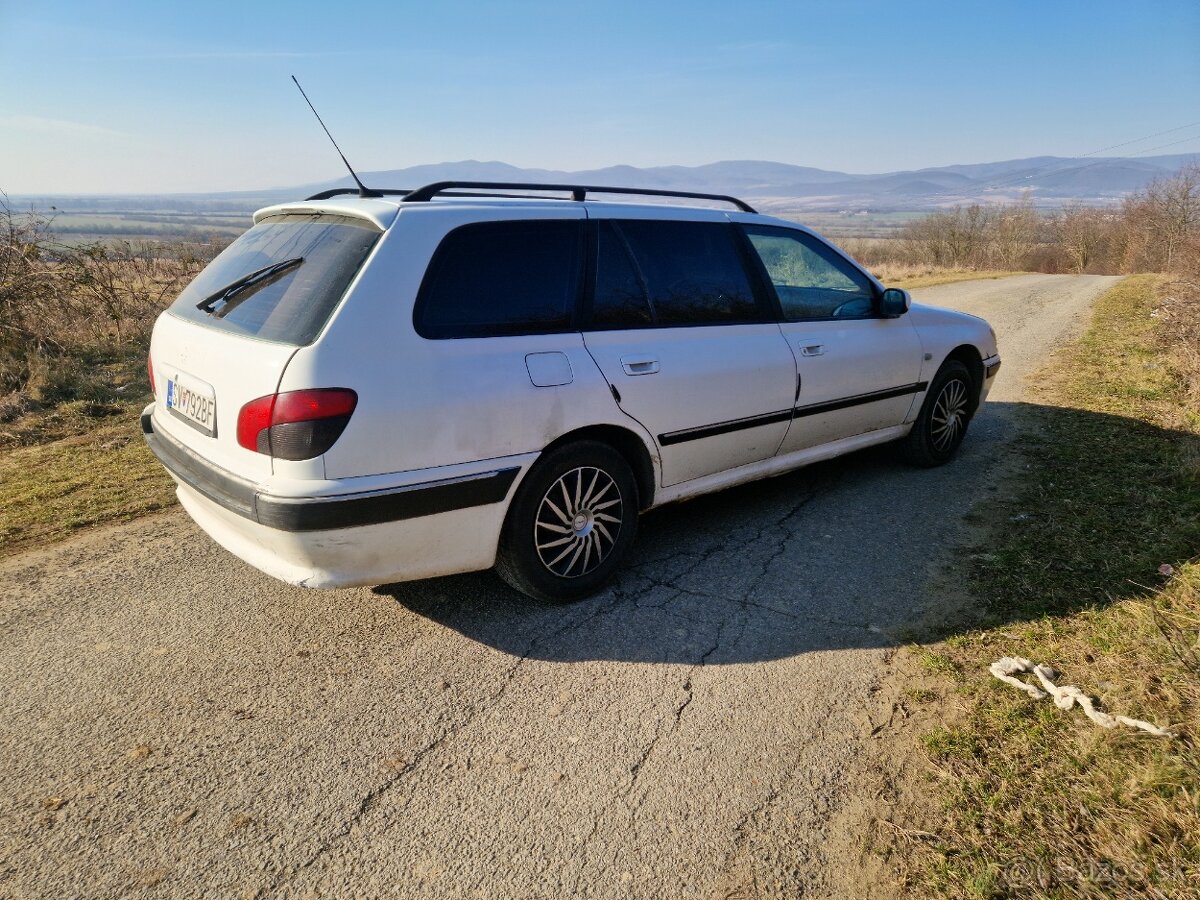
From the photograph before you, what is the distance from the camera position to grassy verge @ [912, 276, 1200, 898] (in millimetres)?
2105

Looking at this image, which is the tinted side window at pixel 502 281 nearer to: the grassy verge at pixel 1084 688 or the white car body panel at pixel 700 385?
the white car body panel at pixel 700 385

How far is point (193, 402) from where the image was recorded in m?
3.23

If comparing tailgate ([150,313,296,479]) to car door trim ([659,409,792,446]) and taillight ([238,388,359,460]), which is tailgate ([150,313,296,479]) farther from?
car door trim ([659,409,792,446])

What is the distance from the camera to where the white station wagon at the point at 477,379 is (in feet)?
9.26

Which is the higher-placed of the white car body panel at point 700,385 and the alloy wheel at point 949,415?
the white car body panel at point 700,385

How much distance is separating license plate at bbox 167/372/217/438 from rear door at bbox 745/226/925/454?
3.00 metres

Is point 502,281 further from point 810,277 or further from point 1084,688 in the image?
point 1084,688

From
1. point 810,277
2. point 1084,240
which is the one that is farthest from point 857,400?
point 1084,240

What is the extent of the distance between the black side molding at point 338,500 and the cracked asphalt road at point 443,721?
0.65 meters

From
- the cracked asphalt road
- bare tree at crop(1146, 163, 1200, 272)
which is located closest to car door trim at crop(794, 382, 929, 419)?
the cracked asphalt road

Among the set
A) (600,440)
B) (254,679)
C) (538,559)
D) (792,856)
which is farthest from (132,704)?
(792,856)

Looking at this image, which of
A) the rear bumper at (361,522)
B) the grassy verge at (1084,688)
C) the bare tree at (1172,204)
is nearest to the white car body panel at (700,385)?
the rear bumper at (361,522)

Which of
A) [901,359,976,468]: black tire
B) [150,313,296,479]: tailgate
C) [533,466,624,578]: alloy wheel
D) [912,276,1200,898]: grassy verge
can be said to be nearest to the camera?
[912,276,1200,898]: grassy verge

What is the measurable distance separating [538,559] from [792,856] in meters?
1.63
